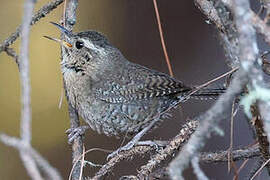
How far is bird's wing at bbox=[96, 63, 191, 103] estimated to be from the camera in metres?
3.49

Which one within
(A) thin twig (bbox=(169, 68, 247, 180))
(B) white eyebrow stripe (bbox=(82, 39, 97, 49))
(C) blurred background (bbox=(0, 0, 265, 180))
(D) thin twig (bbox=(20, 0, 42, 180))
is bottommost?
(A) thin twig (bbox=(169, 68, 247, 180))

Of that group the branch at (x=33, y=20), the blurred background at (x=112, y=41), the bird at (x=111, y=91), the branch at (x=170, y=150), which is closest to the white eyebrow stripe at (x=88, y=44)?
the bird at (x=111, y=91)

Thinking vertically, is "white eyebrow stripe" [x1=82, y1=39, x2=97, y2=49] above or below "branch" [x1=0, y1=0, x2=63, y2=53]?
above

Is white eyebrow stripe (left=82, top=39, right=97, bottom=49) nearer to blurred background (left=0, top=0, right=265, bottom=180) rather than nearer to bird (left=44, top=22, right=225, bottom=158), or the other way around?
bird (left=44, top=22, right=225, bottom=158)

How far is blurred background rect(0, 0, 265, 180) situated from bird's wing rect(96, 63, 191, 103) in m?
0.98

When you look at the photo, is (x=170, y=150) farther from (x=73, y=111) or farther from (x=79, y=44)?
(x=79, y=44)

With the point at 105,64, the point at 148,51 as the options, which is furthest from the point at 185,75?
the point at 105,64

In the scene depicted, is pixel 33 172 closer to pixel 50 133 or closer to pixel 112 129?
pixel 112 129

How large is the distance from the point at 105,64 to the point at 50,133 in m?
1.24

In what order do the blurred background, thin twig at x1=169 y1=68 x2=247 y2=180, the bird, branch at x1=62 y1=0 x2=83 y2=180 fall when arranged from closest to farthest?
thin twig at x1=169 y1=68 x2=247 y2=180 < branch at x1=62 y1=0 x2=83 y2=180 < the bird < the blurred background

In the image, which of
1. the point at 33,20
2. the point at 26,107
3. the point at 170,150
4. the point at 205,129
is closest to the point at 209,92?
the point at 170,150

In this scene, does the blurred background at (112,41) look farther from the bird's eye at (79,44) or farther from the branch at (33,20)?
the branch at (33,20)

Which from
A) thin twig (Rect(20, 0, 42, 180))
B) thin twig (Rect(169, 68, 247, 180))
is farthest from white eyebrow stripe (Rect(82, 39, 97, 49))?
thin twig (Rect(169, 68, 247, 180))

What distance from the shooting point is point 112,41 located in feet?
15.5
